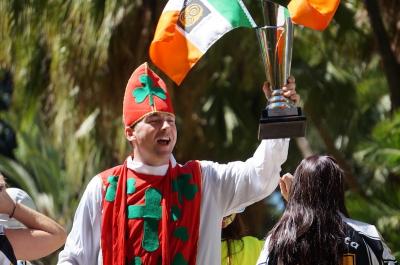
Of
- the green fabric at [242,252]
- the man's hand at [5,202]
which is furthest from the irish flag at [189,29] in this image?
the green fabric at [242,252]

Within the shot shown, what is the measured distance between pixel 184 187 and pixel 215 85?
30.7 feet

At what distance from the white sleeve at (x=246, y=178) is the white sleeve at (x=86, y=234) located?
489 mm

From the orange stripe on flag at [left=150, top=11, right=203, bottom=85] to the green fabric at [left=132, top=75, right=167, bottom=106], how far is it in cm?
10

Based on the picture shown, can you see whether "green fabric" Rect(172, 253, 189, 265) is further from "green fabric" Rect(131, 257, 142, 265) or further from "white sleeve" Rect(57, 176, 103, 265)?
"white sleeve" Rect(57, 176, 103, 265)

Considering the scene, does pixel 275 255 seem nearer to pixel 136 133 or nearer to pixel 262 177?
pixel 262 177

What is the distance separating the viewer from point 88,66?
1230cm

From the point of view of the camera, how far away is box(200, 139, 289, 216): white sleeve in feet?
18.4

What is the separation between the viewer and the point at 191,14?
5996mm

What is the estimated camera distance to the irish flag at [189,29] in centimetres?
590

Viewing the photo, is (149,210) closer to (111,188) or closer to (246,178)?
(111,188)

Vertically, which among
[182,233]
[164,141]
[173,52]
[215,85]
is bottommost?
[182,233]

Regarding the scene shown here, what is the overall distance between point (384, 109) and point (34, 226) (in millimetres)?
10793

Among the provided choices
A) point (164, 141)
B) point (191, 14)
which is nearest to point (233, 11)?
point (191, 14)

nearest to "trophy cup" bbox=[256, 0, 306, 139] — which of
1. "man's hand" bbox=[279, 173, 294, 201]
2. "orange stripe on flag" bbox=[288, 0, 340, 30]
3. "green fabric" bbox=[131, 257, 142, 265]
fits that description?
"orange stripe on flag" bbox=[288, 0, 340, 30]
